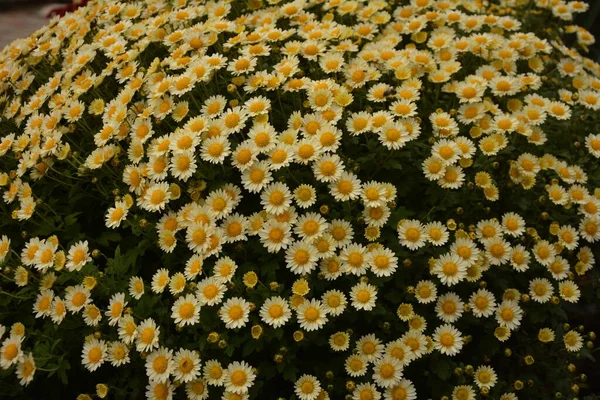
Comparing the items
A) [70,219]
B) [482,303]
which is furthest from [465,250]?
[70,219]

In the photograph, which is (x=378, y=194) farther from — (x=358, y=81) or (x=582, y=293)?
(x=582, y=293)

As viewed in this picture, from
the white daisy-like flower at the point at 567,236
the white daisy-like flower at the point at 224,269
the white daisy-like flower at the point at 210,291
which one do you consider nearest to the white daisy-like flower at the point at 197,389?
the white daisy-like flower at the point at 210,291

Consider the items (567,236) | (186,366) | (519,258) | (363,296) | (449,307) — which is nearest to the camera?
(186,366)

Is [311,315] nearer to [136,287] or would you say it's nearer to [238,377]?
[238,377]

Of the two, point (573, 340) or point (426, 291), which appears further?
point (573, 340)

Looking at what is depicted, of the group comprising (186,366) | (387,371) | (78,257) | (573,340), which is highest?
(78,257)

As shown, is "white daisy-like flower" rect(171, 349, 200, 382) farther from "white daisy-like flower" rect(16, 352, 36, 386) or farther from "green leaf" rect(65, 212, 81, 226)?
"green leaf" rect(65, 212, 81, 226)

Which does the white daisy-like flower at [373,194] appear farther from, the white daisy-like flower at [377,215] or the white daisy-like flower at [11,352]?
the white daisy-like flower at [11,352]
